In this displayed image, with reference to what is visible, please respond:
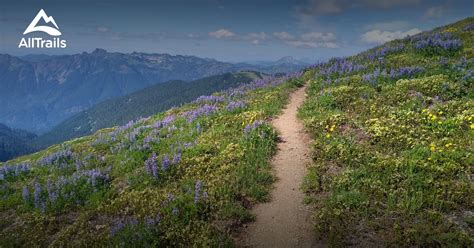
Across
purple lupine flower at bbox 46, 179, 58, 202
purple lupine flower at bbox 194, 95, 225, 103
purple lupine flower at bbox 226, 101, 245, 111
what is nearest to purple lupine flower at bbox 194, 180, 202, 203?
purple lupine flower at bbox 46, 179, 58, 202

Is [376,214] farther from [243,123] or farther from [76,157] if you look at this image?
[76,157]

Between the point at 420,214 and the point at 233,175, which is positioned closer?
the point at 420,214

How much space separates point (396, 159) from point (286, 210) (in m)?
4.24

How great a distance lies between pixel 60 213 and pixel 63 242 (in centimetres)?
249

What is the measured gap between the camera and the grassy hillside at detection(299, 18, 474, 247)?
8.41 metres

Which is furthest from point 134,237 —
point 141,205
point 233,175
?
point 233,175

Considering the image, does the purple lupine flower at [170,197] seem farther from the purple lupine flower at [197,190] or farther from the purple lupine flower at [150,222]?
the purple lupine flower at [150,222]

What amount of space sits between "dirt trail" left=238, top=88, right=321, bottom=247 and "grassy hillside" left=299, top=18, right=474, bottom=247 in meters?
0.41

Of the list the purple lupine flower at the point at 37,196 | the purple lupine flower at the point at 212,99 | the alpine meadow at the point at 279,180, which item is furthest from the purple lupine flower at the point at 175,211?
the purple lupine flower at the point at 212,99

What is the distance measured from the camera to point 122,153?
635 inches

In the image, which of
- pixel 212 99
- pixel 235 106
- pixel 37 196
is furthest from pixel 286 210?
pixel 212 99

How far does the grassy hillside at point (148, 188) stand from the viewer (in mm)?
9406

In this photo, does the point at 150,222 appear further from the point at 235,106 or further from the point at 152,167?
the point at 235,106

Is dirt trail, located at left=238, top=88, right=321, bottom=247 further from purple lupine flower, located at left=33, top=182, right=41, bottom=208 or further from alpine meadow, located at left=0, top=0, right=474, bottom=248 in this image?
purple lupine flower, located at left=33, top=182, right=41, bottom=208
